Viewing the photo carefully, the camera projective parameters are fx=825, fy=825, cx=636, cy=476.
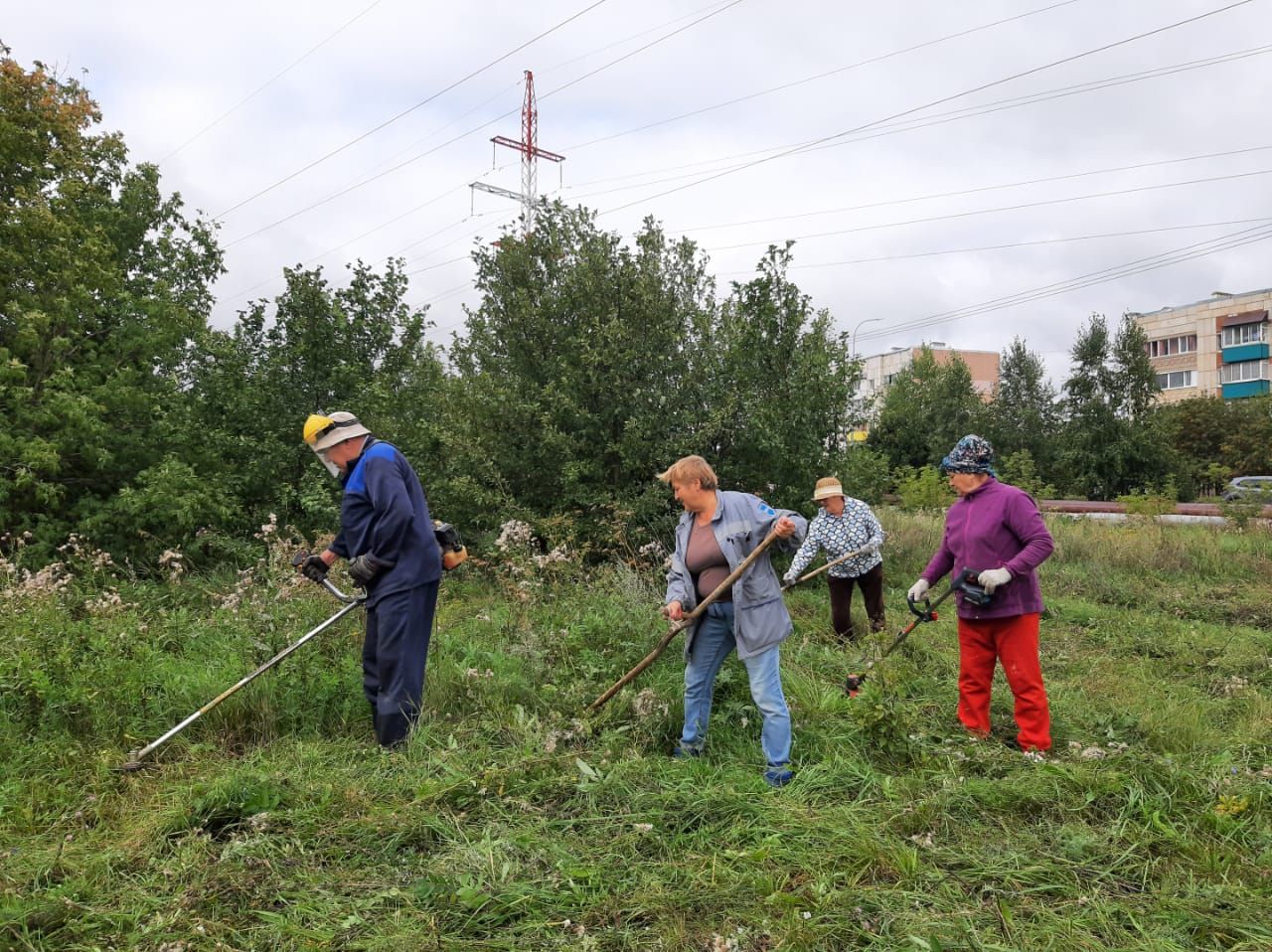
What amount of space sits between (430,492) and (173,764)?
235 inches

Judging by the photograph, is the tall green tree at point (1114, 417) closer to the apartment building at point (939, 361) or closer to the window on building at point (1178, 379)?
the window on building at point (1178, 379)

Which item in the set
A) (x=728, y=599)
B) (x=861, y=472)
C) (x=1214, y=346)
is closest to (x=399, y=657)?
(x=728, y=599)

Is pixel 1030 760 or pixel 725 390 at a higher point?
pixel 725 390

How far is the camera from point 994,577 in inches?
160

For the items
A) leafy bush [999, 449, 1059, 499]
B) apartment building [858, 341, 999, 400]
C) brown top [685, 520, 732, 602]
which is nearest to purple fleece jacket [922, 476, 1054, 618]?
brown top [685, 520, 732, 602]

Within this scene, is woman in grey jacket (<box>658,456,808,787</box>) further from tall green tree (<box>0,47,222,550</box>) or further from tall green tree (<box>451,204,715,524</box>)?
tall green tree (<box>0,47,222,550</box>)

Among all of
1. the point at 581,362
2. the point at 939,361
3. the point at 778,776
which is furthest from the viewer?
the point at 939,361

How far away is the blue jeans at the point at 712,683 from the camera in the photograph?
3.90 meters

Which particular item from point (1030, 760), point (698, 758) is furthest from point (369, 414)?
point (1030, 760)

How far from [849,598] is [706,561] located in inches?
114

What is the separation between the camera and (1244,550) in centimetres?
1082

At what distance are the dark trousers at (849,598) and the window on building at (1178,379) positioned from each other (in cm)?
5552

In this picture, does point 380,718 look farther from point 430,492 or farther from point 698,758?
point 430,492

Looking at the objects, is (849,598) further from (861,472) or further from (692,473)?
(861,472)
